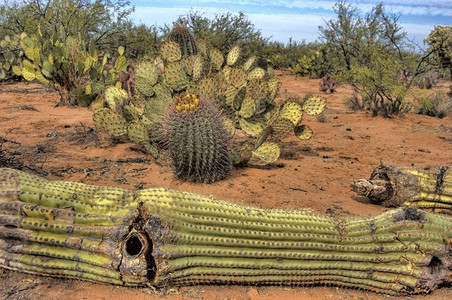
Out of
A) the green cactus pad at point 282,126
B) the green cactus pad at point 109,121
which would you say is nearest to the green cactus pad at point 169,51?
the green cactus pad at point 109,121

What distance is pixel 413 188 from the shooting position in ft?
14.2

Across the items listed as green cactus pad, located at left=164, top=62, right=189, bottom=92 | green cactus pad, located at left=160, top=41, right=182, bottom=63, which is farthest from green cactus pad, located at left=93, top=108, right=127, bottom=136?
green cactus pad, located at left=160, top=41, right=182, bottom=63

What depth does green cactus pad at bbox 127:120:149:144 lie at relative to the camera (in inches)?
217

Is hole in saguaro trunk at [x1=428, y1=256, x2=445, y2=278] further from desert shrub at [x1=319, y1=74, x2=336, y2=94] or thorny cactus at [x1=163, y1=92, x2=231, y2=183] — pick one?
desert shrub at [x1=319, y1=74, x2=336, y2=94]

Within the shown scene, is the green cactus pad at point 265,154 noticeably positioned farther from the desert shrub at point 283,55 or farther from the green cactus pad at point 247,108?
the desert shrub at point 283,55

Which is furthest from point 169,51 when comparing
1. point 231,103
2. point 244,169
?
point 244,169

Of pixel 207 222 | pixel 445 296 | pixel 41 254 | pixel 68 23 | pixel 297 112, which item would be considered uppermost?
pixel 68 23

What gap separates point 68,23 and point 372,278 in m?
13.4

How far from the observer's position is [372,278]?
297cm

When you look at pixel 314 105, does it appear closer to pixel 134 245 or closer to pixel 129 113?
pixel 129 113

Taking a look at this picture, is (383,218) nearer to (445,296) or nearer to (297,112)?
(445,296)

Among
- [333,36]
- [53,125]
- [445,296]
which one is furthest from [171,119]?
[333,36]

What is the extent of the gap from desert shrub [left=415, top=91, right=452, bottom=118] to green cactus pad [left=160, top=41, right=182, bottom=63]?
6.47 m

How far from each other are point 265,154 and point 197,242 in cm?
293
